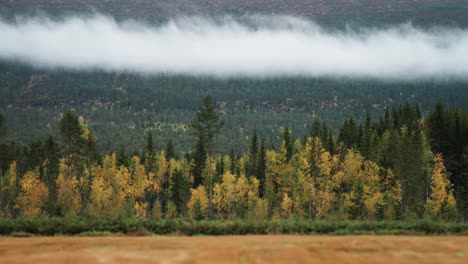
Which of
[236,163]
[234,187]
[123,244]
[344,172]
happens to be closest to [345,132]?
[344,172]

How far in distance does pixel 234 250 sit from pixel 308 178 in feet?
147

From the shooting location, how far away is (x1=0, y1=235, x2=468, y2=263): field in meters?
26.0

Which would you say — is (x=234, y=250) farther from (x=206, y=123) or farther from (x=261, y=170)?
(x=261, y=170)

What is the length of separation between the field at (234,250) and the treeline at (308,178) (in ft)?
77.0

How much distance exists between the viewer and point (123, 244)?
29984mm

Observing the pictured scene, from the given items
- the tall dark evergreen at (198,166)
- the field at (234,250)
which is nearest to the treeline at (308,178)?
the tall dark evergreen at (198,166)

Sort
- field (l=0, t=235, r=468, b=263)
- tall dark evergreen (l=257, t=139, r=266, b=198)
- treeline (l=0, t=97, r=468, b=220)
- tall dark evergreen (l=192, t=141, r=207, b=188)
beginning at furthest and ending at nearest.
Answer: tall dark evergreen (l=192, t=141, r=207, b=188)
tall dark evergreen (l=257, t=139, r=266, b=198)
treeline (l=0, t=97, r=468, b=220)
field (l=0, t=235, r=468, b=263)

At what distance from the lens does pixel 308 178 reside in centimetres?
7156

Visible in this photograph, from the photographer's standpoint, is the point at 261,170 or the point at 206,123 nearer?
the point at 206,123

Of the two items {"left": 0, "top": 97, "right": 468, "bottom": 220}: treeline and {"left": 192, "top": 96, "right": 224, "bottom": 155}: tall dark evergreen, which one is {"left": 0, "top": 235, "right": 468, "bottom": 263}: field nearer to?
{"left": 0, "top": 97, "right": 468, "bottom": 220}: treeline

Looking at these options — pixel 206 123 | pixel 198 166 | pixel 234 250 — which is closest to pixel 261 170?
pixel 198 166

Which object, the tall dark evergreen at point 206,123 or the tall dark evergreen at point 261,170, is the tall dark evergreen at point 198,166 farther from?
the tall dark evergreen at point 206,123

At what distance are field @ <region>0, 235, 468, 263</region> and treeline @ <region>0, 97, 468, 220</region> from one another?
23481 mm

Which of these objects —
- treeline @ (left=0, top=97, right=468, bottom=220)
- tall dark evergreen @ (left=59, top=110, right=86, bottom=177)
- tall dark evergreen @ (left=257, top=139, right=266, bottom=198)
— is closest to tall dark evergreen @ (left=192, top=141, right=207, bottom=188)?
treeline @ (left=0, top=97, right=468, bottom=220)
